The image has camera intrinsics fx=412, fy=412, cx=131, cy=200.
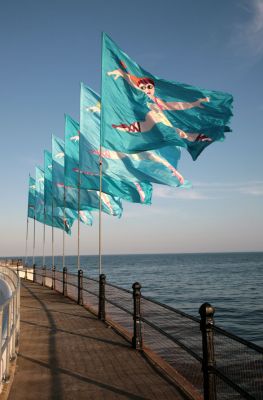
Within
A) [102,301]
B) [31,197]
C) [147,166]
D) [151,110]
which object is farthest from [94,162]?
[31,197]

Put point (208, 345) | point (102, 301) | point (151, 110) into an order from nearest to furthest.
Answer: point (208, 345) → point (102, 301) → point (151, 110)

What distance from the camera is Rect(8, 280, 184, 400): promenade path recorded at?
5.84 metres

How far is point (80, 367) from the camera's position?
7.03 m

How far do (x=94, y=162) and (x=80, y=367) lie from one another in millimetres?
10342

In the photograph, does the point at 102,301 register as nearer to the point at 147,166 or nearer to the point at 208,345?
the point at 147,166

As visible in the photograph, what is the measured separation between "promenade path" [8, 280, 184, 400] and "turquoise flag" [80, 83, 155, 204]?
22.4 ft

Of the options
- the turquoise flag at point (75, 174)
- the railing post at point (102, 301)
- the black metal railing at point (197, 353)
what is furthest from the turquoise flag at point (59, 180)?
the railing post at point (102, 301)

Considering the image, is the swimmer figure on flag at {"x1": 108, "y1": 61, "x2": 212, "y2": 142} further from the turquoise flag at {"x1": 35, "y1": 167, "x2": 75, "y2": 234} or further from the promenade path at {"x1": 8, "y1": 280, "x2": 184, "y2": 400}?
the turquoise flag at {"x1": 35, "y1": 167, "x2": 75, "y2": 234}

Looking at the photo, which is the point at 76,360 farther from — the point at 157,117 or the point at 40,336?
the point at 157,117

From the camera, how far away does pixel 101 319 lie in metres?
11.6

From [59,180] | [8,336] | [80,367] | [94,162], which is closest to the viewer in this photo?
[8,336]

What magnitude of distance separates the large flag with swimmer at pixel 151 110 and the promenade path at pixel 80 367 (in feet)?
18.7

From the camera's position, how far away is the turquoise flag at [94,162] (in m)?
16.1

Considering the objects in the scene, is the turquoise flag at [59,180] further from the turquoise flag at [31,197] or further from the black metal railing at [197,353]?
the turquoise flag at [31,197]
